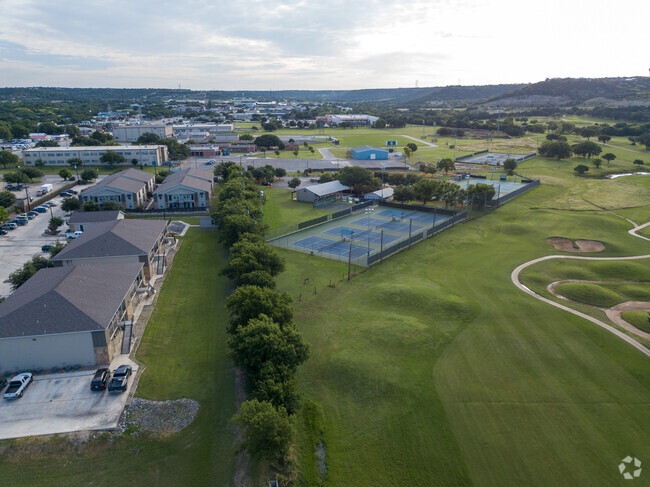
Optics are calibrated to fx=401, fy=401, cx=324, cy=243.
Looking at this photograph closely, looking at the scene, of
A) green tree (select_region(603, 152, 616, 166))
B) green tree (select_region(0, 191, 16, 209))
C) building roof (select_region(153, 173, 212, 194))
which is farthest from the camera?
green tree (select_region(603, 152, 616, 166))

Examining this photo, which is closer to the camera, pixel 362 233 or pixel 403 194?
pixel 362 233

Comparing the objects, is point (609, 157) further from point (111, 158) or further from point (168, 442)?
point (111, 158)

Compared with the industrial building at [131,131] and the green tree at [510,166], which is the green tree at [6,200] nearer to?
the industrial building at [131,131]

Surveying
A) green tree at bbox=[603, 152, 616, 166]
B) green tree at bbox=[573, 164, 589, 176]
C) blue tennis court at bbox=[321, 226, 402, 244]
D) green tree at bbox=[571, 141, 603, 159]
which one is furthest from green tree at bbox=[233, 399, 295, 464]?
green tree at bbox=[571, 141, 603, 159]

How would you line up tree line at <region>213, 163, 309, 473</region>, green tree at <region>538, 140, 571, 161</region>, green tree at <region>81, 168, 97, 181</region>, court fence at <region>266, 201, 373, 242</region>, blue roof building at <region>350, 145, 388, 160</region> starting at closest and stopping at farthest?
tree line at <region>213, 163, 309, 473</region>
court fence at <region>266, 201, 373, 242</region>
green tree at <region>81, 168, 97, 181</region>
green tree at <region>538, 140, 571, 161</region>
blue roof building at <region>350, 145, 388, 160</region>

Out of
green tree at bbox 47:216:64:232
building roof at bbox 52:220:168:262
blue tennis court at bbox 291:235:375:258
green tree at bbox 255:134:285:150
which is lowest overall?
blue tennis court at bbox 291:235:375:258

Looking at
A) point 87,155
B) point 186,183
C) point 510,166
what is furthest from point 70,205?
point 510,166

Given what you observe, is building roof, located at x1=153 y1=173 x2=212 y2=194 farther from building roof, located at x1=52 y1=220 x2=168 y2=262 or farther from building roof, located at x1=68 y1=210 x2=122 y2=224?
building roof, located at x1=52 y1=220 x2=168 y2=262

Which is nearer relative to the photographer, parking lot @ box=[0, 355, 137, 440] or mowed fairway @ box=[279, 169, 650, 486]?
mowed fairway @ box=[279, 169, 650, 486]
